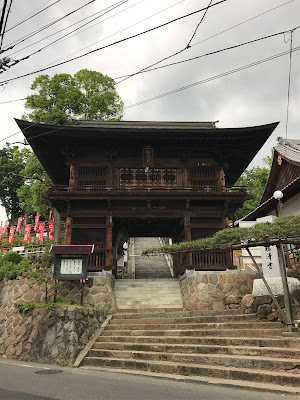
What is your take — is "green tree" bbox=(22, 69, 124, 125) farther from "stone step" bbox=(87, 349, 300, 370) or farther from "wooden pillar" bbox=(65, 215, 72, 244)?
"stone step" bbox=(87, 349, 300, 370)

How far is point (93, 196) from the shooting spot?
15.6m

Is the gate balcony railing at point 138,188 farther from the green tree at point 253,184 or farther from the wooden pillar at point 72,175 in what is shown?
the green tree at point 253,184

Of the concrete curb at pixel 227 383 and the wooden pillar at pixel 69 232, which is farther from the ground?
the wooden pillar at pixel 69 232

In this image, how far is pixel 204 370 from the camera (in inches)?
282

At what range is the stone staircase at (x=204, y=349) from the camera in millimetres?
6738

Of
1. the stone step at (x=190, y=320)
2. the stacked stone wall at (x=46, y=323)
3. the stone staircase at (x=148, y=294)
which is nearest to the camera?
the stacked stone wall at (x=46, y=323)

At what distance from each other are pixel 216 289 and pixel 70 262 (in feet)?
22.4

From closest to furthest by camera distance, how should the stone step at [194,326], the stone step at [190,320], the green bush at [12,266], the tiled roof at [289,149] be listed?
1. the stone step at [194,326]
2. the stone step at [190,320]
3. the green bush at [12,266]
4. the tiled roof at [289,149]

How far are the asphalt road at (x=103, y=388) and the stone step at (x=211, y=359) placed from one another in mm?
1007

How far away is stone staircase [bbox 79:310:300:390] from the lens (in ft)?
22.1

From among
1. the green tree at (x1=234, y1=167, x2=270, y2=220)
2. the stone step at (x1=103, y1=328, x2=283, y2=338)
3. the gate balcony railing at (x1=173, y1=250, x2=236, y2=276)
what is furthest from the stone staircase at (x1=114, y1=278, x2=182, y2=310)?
the green tree at (x1=234, y1=167, x2=270, y2=220)

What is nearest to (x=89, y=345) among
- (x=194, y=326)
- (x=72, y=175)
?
(x=194, y=326)

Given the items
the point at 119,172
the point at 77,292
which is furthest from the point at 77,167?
the point at 77,292

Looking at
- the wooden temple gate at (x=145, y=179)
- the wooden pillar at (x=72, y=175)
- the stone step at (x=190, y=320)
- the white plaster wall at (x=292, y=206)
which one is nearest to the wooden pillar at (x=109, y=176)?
the wooden temple gate at (x=145, y=179)
